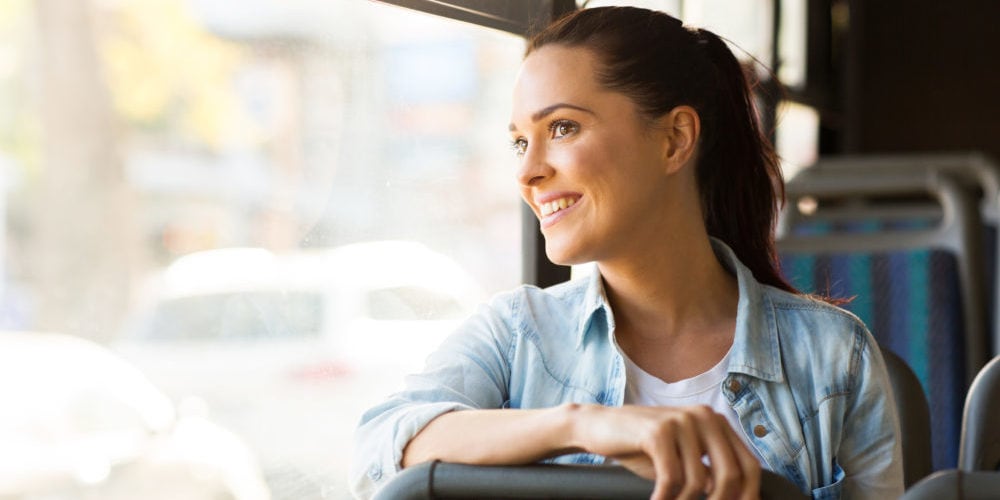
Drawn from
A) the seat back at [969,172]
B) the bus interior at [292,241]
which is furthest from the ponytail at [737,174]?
the seat back at [969,172]

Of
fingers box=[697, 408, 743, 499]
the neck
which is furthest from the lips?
fingers box=[697, 408, 743, 499]

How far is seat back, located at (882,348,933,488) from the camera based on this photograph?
1224 mm

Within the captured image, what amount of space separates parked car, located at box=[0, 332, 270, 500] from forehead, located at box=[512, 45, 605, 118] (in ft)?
1.91

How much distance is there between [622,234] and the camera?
3.73 feet

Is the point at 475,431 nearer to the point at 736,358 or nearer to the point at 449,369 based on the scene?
the point at 449,369

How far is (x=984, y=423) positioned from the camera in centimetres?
119

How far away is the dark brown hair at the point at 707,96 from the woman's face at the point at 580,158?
0.02m

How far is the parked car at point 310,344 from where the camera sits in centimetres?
136

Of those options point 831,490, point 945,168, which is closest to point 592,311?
point 831,490

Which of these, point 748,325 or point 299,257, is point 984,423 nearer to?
point 748,325

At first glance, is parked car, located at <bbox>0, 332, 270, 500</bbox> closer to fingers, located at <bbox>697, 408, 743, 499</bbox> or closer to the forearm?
the forearm

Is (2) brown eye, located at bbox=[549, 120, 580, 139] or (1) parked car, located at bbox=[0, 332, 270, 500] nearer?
(2) brown eye, located at bbox=[549, 120, 580, 139]

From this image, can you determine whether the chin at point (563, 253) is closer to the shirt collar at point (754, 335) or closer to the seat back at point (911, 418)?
the shirt collar at point (754, 335)

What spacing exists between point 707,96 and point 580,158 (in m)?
0.23
